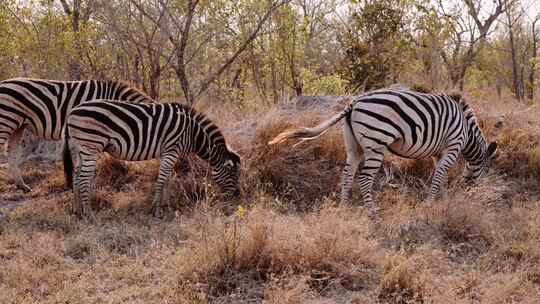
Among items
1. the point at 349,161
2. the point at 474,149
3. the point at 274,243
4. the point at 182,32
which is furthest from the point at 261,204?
the point at 182,32

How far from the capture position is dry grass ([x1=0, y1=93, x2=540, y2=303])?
13.7ft

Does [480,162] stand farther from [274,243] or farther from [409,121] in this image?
[274,243]

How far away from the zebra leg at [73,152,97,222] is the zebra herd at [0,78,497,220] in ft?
0.04

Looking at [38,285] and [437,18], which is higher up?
[437,18]

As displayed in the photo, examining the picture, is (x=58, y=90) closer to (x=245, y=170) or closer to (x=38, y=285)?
(x=245, y=170)

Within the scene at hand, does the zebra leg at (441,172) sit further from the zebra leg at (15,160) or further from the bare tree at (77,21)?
the bare tree at (77,21)

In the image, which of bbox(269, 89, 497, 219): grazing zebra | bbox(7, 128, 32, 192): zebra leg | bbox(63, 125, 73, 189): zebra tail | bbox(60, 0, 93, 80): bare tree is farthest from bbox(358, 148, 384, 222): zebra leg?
bbox(60, 0, 93, 80): bare tree

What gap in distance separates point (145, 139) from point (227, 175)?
1234 mm

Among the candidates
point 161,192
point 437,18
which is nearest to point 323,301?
point 161,192

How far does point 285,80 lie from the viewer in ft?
47.0

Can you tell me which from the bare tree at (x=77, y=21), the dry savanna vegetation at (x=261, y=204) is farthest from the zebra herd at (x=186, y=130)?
the bare tree at (x=77, y=21)

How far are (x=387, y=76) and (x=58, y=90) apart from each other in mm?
9158

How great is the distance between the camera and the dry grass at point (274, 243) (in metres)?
4.16

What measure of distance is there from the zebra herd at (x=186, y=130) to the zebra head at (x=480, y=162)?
0.01 meters
